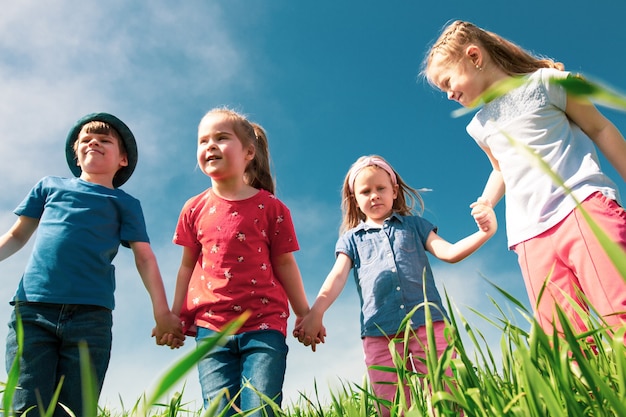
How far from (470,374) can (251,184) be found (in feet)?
9.34

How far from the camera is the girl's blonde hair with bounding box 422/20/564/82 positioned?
3270 mm

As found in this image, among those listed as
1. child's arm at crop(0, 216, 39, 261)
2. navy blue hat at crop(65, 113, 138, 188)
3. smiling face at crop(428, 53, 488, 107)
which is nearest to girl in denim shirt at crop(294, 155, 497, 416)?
smiling face at crop(428, 53, 488, 107)

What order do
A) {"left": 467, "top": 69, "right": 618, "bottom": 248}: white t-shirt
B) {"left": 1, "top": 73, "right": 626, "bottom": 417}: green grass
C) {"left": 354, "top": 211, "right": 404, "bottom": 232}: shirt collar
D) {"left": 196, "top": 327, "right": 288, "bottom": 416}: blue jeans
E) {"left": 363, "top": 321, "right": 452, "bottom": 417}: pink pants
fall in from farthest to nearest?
{"left": 354, "top": 211, "right": 404, "bottom": 232}: shirt collar < {"left": 363, "top": 321, "right": 452, "bottom": 417}: pink pants < {"left": 196, "top": 327, "right": 288, "bottom": 416}: blue jeans < {"left": 467, "top": 69, "right": 618, "bottom": 248}: white t-shirt < {"left": 1, "top": 73, "right": 626, "bottom": 417}: green grass

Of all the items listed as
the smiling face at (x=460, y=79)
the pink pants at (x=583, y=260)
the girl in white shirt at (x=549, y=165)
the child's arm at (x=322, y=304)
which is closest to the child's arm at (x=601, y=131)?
the girl in white shirt at (x=549, y=165)

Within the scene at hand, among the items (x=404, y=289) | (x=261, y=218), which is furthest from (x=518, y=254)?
(x=261, y=218)

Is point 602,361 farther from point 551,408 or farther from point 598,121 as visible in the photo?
point 598,121

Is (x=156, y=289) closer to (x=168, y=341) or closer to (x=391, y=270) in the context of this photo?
(x=168, y=341)

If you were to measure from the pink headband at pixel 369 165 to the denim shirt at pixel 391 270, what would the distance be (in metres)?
0.34

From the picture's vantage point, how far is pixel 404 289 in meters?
3.35

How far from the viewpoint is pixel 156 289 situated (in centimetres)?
326

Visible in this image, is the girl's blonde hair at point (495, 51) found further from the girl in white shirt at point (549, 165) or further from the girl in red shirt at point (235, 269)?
the girl in red shirt at point (235, 269)

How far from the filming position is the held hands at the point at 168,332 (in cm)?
311

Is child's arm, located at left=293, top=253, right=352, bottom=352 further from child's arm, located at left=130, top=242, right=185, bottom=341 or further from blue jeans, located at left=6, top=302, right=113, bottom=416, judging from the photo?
blue jeans, located at left=6, top=302, right=113, bottom=416

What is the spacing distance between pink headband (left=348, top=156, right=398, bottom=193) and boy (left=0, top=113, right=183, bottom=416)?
1424 mm
